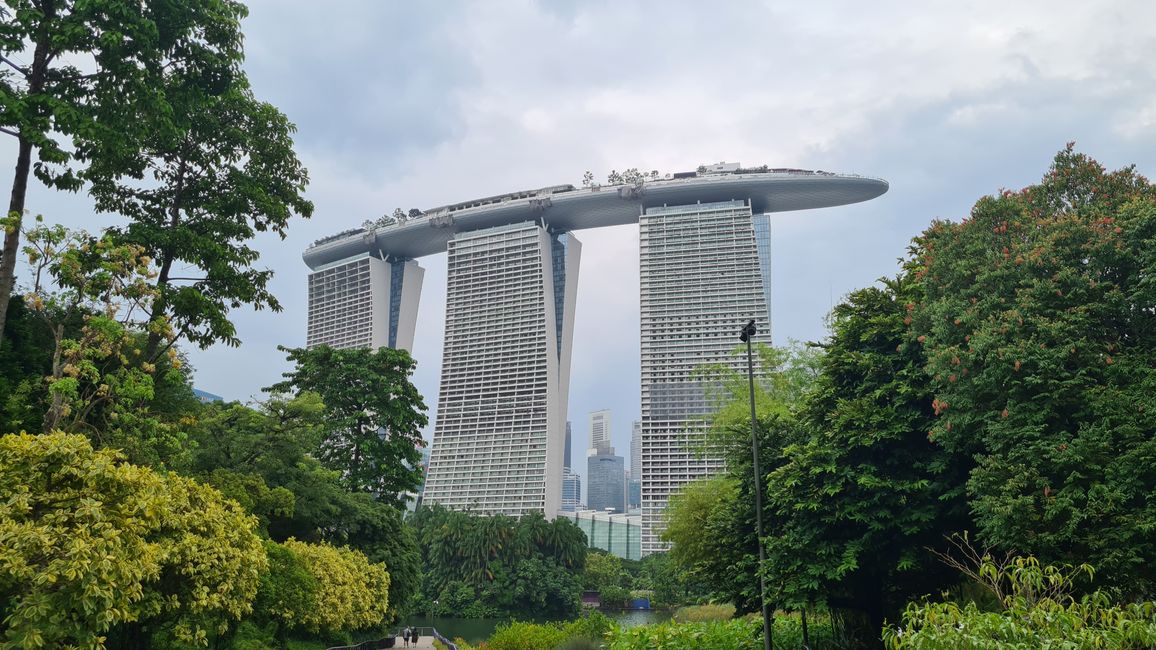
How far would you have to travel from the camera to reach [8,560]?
955 centimetres

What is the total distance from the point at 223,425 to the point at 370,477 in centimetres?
1393

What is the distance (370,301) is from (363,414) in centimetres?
8149

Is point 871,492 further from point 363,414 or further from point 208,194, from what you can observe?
point 363,414

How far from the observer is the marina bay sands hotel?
98.8 meters

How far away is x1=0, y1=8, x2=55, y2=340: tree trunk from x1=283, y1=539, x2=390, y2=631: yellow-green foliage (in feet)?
33.8

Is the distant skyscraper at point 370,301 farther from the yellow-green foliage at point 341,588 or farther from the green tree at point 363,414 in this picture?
the yellow-green foliage at point 341,588

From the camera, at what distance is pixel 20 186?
15852 mm

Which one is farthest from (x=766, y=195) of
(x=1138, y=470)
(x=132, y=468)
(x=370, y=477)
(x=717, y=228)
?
(x=132, y=468)

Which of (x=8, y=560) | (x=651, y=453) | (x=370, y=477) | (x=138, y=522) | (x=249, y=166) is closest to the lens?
(x=8, y=560)

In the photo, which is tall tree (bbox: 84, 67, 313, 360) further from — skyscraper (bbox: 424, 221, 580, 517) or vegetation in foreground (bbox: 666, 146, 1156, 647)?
skyscraper (bbox: 424, 221, 580, 517)

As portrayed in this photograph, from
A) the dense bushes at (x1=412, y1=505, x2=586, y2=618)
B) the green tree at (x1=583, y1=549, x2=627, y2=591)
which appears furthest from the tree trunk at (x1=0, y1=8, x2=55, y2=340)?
the green tree at (x1=583, y1=549, x2=627, y2=591)

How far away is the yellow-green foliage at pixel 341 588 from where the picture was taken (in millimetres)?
24766

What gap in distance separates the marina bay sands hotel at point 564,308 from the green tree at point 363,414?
188 feet

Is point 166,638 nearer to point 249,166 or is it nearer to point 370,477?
point 249,166
